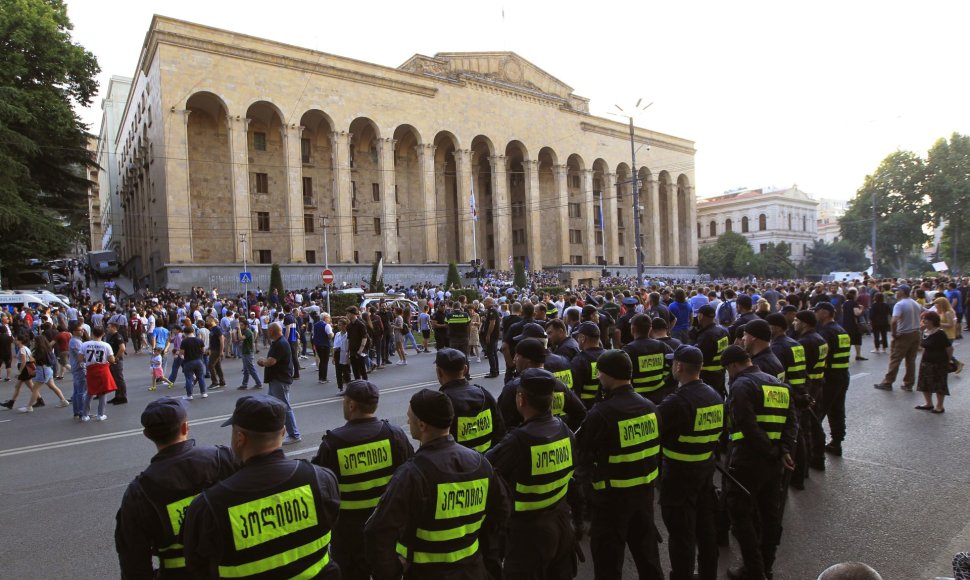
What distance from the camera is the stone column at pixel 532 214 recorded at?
5275 centimetres

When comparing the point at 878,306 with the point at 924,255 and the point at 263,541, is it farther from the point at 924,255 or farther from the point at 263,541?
the point at 924,255

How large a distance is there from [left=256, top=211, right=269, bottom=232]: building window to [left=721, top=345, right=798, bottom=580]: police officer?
41615 millimetres

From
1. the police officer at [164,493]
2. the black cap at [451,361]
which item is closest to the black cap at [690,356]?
the black cap at [451,361]

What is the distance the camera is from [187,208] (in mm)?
34812

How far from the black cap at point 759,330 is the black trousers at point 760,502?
1.25 metres

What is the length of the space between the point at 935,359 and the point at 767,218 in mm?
83855

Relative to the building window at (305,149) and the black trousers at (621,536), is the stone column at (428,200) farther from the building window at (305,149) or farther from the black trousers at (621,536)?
the black trousers at (621,536)

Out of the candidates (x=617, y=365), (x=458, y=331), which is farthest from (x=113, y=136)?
(x=617, y=365)

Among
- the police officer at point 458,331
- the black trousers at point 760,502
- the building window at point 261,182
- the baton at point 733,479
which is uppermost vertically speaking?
the building window at point 261,182

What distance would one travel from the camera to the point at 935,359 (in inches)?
350

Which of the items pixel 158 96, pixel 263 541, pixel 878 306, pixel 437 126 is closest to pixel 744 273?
pixel 437 126

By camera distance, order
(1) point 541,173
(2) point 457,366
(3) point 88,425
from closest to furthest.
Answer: (2) point 457,366 → (3) point 88,425 → (1) point 541,173

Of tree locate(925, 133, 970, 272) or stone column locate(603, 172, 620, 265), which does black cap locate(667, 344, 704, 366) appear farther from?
tree locate(925, 133, 970, 272)

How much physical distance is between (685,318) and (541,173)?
1944 inches
